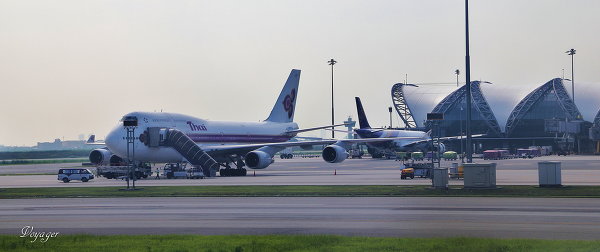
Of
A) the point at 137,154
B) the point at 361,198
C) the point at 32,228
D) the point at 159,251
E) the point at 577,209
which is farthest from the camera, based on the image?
the point at 137,154

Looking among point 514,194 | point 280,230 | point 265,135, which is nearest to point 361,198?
point 514,194

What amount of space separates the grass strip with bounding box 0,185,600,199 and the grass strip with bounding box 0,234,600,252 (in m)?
19.1

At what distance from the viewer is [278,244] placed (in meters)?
24.3

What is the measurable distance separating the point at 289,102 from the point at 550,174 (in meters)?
48.7

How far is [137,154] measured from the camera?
73000 millimetres

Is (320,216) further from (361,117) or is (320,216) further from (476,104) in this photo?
(476,104)

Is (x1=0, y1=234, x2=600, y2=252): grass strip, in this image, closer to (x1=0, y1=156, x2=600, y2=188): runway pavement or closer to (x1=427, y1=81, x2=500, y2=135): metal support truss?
(x1=0, y1=156, x2=600, y2=188): runway pavement

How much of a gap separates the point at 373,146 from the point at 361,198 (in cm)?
10020

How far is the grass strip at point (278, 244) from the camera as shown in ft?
75.7

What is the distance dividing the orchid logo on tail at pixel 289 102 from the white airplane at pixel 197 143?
6.36 metres

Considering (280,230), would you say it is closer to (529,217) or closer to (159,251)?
(159,251)

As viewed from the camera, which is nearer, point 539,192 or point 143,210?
point 143,210

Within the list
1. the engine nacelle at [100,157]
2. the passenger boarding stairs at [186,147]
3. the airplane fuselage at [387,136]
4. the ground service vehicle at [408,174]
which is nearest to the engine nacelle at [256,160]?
the passenger boarding stairs at [186,147]

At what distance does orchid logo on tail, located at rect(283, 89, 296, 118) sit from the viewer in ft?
309
